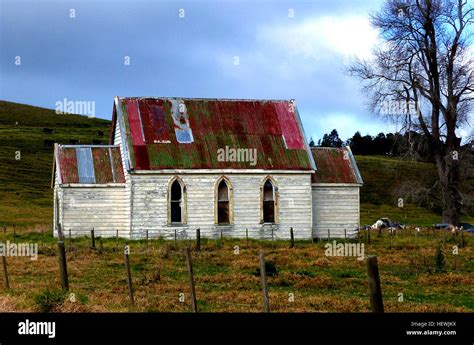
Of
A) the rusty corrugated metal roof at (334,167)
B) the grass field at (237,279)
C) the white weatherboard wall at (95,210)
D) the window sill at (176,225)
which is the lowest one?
the grass field at (237,279)

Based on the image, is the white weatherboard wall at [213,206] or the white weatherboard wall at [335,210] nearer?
the white weatherboard wall at [213,206]

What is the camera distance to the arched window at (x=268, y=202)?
123ft

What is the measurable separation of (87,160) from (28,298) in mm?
22486

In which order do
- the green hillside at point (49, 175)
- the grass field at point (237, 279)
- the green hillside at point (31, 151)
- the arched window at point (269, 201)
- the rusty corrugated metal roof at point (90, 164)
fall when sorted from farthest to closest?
the green hillside at point (31, 151) < the green hillside at point (49, 175) < the arched window at point (269, 201) < the rusty corrugated metal roof at point (90, 164) < the grass field at point (237, 279)

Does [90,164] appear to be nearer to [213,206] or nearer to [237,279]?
[213,206]

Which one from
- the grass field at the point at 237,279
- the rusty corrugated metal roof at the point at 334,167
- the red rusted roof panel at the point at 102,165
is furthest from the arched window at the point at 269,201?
the red rusted roof panel at the point at 102,165

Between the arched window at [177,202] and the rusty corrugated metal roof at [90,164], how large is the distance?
2.31m

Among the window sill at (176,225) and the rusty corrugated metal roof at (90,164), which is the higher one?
the rusty corrugated metal roof at (90,164)

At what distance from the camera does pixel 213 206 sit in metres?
36.7

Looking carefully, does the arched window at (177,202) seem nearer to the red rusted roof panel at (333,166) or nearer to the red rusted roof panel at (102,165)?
the red rusted roof panel at (102,165)

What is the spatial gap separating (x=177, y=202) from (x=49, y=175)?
151 ft

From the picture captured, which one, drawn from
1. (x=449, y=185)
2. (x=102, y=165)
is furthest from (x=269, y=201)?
(x=449, y=185)
